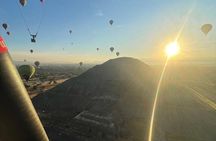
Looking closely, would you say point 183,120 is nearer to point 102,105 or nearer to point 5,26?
point 102,105

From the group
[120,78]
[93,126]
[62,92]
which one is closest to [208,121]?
[93,126]

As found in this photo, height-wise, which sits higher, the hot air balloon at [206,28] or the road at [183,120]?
the hot air balloon at [206,28]

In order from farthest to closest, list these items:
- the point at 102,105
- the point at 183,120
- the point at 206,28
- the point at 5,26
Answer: the point at 206,28 < the point at 5,26 < the point at 102,105 < the point at 183,120

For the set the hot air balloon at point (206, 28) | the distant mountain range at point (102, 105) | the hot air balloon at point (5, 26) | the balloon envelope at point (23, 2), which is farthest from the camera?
the hot air balloon at point (206, 28)

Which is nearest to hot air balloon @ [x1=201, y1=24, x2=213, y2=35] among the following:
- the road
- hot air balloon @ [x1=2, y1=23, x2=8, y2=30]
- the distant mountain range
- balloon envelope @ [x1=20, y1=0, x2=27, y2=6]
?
the distant mountain range

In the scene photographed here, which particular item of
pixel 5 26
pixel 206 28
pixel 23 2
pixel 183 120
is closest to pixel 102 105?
pixel 183 120

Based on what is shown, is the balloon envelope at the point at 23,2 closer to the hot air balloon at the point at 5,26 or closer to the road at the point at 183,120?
the hot air balloon at the point at 5,26

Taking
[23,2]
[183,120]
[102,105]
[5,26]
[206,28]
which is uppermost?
[23,2]

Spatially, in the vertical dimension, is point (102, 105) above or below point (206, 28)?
below

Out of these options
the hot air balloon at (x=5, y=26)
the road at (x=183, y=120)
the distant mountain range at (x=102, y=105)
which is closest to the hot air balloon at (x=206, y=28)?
the distant mountain range at (x=102, y=105)
